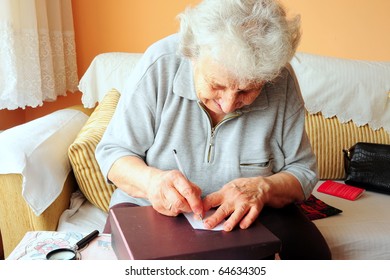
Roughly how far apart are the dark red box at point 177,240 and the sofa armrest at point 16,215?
426mm

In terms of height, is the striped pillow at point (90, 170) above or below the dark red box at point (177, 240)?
below

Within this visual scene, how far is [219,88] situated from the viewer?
0.98m

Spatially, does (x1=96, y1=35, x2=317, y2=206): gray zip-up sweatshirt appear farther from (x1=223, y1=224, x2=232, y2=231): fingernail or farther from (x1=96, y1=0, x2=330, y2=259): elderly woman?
(x1=223, y1=224, x2=232, y2=231): fingernail

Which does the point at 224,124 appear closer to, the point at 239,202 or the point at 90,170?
the point at 239,202

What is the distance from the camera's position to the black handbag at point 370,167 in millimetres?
1646

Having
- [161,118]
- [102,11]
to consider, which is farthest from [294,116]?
[102,11]

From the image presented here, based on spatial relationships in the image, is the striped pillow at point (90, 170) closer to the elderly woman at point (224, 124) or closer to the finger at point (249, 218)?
the elderly woman at point (224, 124)

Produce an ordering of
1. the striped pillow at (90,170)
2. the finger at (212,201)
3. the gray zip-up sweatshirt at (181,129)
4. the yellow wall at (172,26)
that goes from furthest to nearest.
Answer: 1. the yellow wall at (172,26)
2. the striped pillow at (90,170)
3. the gray zip-up sweatshirt at (181,129)
4. the finger at (212,201)

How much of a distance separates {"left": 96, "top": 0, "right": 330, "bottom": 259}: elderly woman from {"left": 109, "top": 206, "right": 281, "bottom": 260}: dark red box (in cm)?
8

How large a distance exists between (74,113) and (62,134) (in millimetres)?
267

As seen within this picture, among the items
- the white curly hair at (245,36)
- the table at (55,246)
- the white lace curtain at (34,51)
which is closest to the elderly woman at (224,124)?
the white curly hair at (245,36)

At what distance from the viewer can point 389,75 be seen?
6.03 feet

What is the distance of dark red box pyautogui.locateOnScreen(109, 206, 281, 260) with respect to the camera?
0.71 meters

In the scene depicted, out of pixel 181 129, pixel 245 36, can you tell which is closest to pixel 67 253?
pixel 181 129
